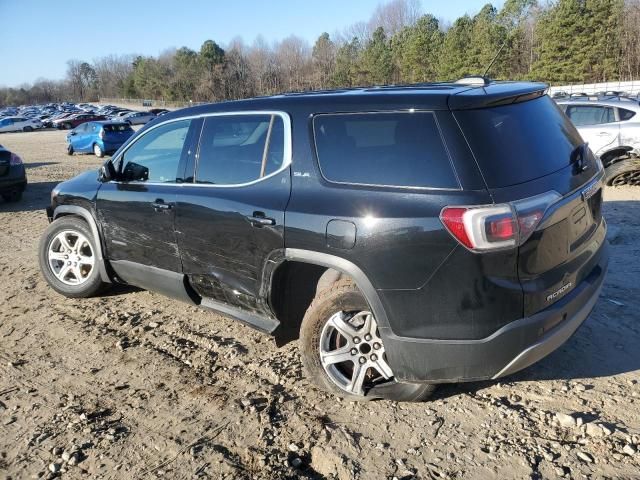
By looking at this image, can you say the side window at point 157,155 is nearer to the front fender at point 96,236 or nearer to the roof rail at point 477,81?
the front fender at point 96,236

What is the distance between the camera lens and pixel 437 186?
2705 mm

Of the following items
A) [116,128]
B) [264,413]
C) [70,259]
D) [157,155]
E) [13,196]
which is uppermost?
[157,155]

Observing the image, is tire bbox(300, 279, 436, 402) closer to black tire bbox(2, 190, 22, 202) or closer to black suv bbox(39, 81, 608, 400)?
black suv bbox(39, 81, 608, 400)

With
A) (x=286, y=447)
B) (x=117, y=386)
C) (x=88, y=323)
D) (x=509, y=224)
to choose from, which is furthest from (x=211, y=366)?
(x=509, y=224)

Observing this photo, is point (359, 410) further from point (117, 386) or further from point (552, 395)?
point (117, 386)

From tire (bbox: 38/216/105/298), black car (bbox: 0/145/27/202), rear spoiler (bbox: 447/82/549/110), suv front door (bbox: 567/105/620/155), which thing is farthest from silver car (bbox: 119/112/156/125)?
rear spoiler (bbox: 447/82/549/110)

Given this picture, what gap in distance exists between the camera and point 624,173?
961 cm

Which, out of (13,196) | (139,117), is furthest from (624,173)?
(139,117)

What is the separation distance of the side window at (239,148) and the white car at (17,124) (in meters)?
52.4

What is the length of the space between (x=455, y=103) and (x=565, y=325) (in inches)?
52.7

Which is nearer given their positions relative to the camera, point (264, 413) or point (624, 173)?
point (264, 413)

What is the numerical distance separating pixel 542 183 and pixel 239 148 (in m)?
2.00

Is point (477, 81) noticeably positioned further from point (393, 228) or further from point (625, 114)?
point (625, 114)

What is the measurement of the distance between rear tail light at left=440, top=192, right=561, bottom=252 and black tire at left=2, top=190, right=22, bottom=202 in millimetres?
10409
